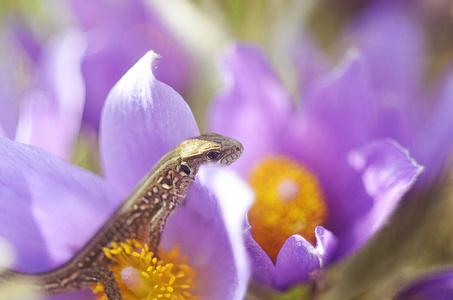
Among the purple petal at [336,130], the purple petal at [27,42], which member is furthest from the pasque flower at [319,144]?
the purple petal at [27,42]

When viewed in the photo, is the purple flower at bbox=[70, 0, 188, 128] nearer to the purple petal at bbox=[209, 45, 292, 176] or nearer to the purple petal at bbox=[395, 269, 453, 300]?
the purple petal at bbox=[209, 45, 292, 176]

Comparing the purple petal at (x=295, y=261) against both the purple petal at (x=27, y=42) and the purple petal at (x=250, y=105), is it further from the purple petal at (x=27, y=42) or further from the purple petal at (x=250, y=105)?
the purple petal at (x=27, y=42)

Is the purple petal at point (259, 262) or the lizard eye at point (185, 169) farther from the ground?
the lizard eye at point (185, 169)

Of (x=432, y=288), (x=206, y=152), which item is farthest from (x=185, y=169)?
(x=432, y=288)

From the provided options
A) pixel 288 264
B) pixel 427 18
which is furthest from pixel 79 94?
pixel 427 18

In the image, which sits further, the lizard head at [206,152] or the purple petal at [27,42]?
the purple petal at [27,42]

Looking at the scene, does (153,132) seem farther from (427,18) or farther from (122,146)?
(427,18)

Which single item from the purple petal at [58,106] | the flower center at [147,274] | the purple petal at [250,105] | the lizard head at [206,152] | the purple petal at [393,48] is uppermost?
the purple petal at [393,48]
